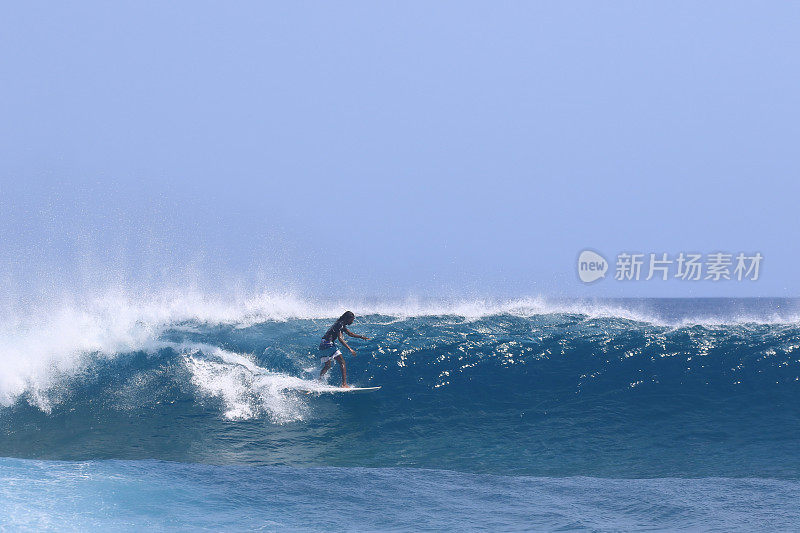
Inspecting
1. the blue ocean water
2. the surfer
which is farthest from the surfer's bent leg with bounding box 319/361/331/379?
the blue ocean water

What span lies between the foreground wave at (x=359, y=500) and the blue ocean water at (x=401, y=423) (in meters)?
0.04

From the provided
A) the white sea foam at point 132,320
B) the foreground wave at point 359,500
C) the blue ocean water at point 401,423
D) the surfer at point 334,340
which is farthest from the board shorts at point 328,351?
the foreground wave at point 359,500

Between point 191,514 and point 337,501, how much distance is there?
64.6 inches

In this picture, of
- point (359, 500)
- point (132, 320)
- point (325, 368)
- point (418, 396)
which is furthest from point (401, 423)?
point (132, 320)

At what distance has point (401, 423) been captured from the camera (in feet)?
32.8

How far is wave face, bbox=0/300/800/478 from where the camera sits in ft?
29.1

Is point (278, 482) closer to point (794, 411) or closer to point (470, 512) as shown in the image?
point (470, 512)

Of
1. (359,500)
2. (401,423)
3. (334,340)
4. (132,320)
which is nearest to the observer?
(359,500)

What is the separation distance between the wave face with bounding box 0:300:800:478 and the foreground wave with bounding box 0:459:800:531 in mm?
516

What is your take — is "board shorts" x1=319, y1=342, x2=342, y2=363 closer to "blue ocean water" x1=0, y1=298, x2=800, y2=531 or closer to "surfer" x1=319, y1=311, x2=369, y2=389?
"surfer" x1=319, y1=311, x2=369, y2=389

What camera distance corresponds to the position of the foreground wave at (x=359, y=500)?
6.15 m

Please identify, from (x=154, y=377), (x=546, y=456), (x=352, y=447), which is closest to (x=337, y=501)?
(x=352, y=447)

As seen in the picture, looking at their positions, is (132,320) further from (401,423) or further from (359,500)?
(359,500)

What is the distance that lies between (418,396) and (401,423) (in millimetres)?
1107
